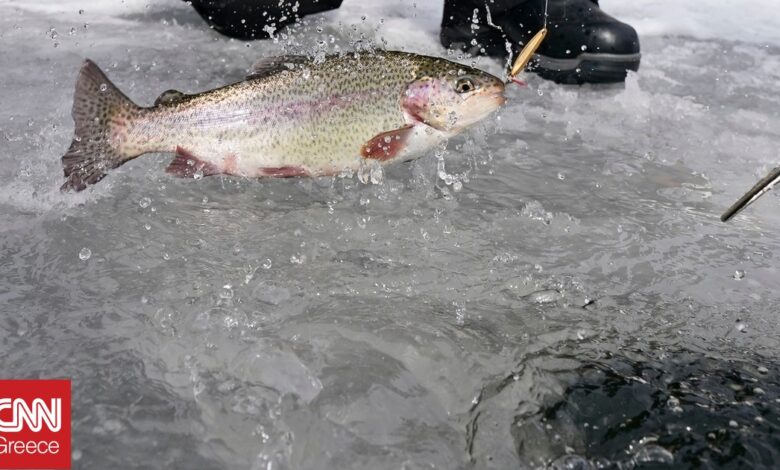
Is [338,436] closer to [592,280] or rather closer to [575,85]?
[592,280]

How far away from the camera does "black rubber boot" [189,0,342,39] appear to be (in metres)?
4.20

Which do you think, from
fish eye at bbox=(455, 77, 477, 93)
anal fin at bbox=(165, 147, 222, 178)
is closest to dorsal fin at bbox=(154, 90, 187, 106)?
anal fin at bbox=(165, 147, 222, 178)

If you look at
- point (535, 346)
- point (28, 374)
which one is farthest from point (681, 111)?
point (28, 374)

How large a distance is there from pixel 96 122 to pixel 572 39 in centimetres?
270

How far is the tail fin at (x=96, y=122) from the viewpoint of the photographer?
2.35m

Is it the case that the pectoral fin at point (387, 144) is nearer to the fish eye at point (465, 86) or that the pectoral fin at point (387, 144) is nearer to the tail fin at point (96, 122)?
the fish eye at point (465, 86)

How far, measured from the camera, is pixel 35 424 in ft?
5.12

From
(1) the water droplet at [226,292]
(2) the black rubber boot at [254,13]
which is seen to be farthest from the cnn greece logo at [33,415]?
(2) the black rubber boot at [254,13]

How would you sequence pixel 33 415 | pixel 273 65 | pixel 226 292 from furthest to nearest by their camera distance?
pixel 273 65 < pixel 226 292 < pixel 33 415

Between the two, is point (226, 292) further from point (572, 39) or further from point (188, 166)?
point (572, 39)

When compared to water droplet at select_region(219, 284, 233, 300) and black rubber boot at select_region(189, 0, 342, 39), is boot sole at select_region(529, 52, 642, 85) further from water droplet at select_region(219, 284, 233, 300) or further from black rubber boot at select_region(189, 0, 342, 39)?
water droplet at select_region(219, 284, 233, 300)

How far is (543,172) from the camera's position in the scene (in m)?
2.91

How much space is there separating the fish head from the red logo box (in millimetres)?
1316

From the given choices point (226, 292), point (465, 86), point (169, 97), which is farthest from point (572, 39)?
point (226, 292)
